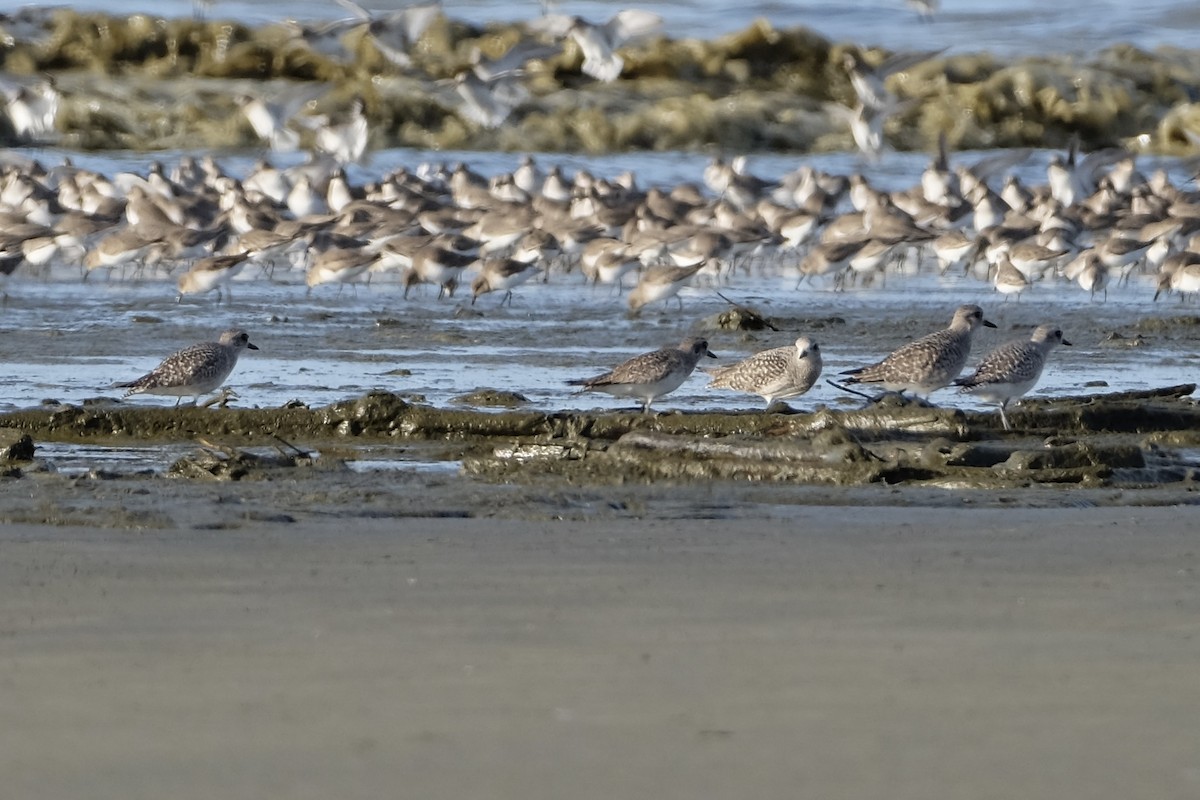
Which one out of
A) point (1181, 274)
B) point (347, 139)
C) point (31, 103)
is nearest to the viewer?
point (1181, 274)

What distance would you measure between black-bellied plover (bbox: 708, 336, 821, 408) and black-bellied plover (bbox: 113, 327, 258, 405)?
2.03 m

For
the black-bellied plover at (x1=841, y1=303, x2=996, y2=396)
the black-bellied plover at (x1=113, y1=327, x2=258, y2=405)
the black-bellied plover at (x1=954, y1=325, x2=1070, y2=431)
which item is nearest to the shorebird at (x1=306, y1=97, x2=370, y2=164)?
the black-bellied plover at (x1=113, y1=327, x2=258, y2=405)

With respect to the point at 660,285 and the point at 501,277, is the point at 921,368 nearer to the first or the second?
the point at 660,285

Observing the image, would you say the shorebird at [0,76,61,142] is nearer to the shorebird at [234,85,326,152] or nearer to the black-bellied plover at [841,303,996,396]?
the shorebird at [234,85,326,152]

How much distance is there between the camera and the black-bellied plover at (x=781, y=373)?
7.72 meters

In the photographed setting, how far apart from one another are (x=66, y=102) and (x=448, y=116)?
217 inches

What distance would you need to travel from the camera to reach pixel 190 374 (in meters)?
7.82

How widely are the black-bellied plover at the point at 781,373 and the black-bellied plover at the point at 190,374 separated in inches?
80.0

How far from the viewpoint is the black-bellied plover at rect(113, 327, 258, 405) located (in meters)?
7.78

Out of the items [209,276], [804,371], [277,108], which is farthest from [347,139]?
[804,371]

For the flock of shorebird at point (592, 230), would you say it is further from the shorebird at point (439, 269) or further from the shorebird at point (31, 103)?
the shorebird at point (31, 103)

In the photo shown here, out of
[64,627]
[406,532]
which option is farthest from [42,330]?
[64,627]

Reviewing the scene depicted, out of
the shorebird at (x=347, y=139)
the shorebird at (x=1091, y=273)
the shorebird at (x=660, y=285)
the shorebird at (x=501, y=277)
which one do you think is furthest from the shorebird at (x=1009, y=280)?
the shorebird at (x=347, y=139)

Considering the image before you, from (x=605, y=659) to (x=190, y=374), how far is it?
4.29m
